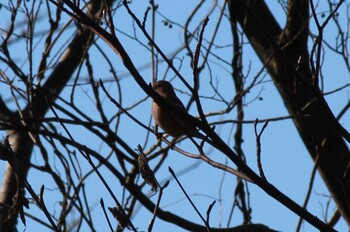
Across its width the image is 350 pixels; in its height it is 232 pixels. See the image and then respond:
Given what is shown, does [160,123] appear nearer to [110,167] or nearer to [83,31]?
[110,167]

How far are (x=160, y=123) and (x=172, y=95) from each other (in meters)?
0.37

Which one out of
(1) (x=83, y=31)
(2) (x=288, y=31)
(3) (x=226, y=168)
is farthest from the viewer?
(1) (x=83, y=31)

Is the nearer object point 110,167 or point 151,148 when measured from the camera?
point 110,167

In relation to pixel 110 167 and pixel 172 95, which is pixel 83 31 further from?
pixel 172 95

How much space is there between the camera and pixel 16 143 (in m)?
5.45

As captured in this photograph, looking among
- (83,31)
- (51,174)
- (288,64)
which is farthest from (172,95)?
(288,64)

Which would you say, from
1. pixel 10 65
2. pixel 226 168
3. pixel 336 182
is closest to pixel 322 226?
pixel 226 168

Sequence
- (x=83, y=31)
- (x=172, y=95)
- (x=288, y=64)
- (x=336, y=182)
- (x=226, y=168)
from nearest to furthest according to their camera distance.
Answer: (x=288, y=64) < (x=226, y=168) < (x=172, y=95) < (x=336, y=182) < (x=83, y=31)

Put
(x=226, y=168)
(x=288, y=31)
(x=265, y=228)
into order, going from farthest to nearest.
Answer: (x=288, y=31)
(x=265, y=228)
(x=226, y=168)

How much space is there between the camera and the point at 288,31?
5.25 metres

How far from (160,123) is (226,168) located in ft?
4.80

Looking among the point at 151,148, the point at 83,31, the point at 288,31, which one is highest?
the point at 83,31

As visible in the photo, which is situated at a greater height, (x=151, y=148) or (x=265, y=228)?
(x=151, y=148)

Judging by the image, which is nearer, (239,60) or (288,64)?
(288,64)
